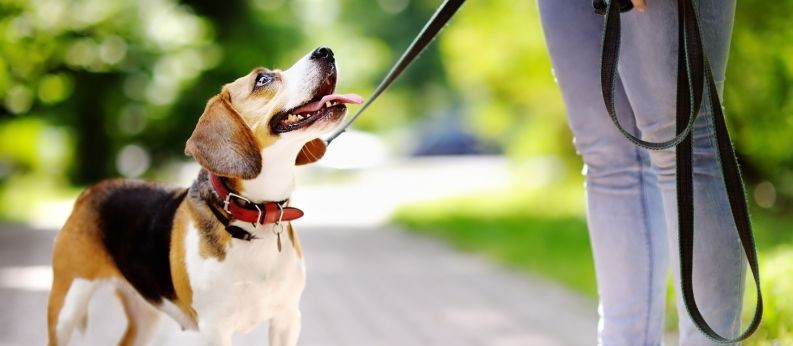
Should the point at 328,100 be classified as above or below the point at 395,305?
above

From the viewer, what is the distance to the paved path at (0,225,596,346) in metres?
5.85

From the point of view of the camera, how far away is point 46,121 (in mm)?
20281

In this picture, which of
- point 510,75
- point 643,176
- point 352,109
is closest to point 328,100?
point 643,176

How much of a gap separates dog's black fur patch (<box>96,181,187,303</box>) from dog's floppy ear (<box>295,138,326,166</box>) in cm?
50

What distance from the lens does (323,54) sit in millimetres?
3541

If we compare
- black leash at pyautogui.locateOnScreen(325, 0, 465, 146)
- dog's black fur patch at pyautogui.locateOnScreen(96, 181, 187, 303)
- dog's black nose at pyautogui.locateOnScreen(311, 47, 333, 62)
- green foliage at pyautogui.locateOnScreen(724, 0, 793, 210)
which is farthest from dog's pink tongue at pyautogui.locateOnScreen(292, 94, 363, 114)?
green foliage at pyautogui.locateOnScreen(724, 0, 793, 210)

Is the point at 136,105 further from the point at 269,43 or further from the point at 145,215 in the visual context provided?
the point at 145,215

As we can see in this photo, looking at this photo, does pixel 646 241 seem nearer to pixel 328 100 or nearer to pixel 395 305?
pixel 328 100

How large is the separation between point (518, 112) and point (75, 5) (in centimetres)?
795

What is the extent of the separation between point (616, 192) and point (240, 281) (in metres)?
1.33

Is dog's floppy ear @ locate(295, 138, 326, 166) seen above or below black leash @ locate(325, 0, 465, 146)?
below

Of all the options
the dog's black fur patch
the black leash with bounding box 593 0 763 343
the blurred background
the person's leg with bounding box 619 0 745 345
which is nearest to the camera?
the black leash with bounding box 593 0 763 343

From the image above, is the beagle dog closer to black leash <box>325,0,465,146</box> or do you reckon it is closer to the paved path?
black leash <box>325,0,465,146</box>

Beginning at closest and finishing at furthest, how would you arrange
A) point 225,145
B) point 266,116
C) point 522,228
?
point 225,145, point 266,116, point 522,228
